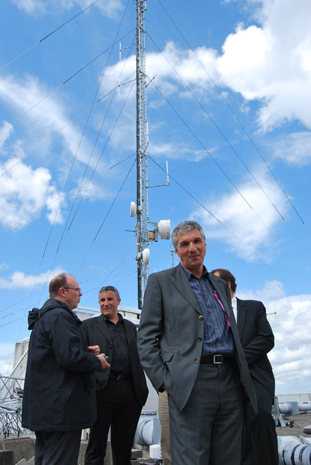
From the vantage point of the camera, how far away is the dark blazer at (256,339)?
333 centimetres

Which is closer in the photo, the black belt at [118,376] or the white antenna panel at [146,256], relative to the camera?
the black belt at [118,376]

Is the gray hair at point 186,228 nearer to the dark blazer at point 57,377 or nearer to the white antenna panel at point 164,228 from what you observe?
the dark blazer at point 57,377

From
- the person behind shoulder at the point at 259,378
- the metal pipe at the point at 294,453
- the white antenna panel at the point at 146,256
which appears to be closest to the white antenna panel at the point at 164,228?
the white antenna panel at the point at 146,256

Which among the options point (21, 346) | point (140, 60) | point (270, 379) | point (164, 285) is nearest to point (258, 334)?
A: point (270, 379)

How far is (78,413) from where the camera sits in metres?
3.07

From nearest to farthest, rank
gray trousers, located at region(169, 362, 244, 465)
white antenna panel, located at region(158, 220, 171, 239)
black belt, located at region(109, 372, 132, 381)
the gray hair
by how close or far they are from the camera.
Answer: gray trousers, located at region(169, 362, 244, 465), the gray hair, black belt, located at region(109, 372, 132, 381), white antenna panel, located at region(158, 220, 171, 239)

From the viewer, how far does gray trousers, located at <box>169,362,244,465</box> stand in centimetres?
223

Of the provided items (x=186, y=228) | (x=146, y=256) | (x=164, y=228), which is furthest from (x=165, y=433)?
(x=164, y=228)

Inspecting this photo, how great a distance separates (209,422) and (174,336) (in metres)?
0.53

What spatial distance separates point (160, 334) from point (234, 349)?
48cm

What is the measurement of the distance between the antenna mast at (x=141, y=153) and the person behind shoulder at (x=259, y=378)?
868 cm

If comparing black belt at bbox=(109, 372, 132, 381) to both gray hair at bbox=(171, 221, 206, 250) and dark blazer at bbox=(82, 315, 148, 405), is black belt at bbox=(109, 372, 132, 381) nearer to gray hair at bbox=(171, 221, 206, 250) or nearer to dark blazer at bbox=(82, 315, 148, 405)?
dark blazer at bbox=(82, 315, 148, 405)

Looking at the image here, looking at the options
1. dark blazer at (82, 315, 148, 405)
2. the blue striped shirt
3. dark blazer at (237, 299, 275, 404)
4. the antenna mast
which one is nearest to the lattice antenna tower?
the antenna mast

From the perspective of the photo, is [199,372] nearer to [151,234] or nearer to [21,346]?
[151,234]
